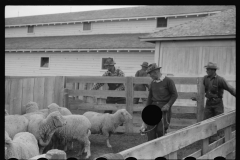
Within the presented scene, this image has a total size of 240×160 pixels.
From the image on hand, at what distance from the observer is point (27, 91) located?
6797mm

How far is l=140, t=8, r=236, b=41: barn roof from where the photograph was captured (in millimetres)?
8646

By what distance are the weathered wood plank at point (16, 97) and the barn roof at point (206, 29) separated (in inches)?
241

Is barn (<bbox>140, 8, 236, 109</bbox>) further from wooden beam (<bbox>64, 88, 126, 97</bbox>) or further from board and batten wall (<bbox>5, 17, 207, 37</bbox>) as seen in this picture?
board and batten wall (<bbox>5, 17, 207, 37</bbox>)

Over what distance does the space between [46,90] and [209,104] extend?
14.4 ft

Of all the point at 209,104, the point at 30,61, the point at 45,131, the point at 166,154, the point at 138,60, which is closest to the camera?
the point at 166,154

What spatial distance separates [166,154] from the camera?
221 centimetres

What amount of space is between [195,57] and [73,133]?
650 cm

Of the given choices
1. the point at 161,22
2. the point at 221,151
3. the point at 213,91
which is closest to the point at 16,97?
the point at 213,91

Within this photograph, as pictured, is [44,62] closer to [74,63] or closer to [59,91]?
[74,63]

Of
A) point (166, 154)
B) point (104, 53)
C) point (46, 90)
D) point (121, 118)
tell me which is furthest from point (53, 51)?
point (166, 154)

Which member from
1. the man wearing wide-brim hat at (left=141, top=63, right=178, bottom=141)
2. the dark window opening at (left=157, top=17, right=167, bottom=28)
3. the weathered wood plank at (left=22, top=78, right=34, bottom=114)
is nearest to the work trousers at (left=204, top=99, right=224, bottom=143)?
the man wearing wide-brim hat at (left=141, top=63, right=178, bottom=141)

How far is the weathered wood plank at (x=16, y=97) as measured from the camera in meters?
6.40
